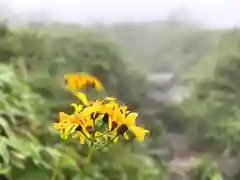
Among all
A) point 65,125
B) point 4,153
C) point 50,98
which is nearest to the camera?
point 65,125

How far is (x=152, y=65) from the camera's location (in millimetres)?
1274

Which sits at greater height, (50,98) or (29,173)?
Answer: (50,98)

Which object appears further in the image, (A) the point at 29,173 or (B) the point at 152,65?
(B) the point at 152,65

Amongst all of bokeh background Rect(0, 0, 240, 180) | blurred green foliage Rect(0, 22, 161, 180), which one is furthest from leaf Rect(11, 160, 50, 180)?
bokeh background Rect(0, 0, 240, 180)

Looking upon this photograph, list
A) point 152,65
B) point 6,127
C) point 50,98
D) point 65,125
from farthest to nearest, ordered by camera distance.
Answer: point 152,65
point 50,98
point 6,127
point 65,125

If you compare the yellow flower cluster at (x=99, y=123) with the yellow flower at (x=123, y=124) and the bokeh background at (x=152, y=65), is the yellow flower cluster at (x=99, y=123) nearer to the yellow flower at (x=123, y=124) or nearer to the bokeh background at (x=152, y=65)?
the yellow flower at (x=123, y=124)

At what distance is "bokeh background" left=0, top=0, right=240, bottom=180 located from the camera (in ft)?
3.61

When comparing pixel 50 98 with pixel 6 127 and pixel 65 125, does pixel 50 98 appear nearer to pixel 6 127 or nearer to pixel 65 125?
pixel 6 127

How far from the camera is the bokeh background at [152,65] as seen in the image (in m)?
1.10

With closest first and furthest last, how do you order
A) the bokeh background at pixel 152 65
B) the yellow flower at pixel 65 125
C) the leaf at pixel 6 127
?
1. the yellow flower at pixel 65 125
2. the leaf at pixel 6 127
3. the bokeh background at pixel 152 65

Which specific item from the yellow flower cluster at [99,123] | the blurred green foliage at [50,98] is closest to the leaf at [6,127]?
the blurred green foliage at [50,98]

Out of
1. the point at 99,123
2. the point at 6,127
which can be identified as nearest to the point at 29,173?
the point at 6,127

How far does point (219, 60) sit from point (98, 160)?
431 mm

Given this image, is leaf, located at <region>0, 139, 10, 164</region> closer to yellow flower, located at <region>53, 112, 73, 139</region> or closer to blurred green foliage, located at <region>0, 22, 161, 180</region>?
blurred green foliage, located at <region>0, 22, 161, 180</region>
